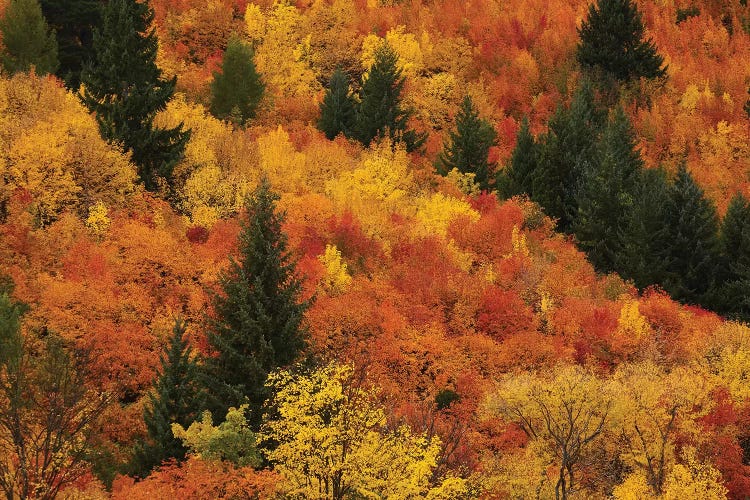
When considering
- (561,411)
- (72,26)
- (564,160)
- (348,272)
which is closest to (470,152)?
(564,160)

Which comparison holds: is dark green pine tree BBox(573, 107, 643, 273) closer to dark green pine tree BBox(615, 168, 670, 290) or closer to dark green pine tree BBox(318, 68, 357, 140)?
dark green pine tree BBox(615, 168, 670, 290)

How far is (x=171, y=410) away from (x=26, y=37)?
52171 mm

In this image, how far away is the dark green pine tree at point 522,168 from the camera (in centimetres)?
9050

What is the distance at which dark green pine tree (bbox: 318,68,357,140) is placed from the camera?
290 ft

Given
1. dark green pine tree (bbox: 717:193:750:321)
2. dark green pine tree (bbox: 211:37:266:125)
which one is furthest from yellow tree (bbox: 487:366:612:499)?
dark green pine tree (bbox: 211:37:266:125)

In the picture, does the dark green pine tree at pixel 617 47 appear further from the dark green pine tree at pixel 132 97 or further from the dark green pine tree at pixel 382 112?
the dark green pine tree at pixel 132 97

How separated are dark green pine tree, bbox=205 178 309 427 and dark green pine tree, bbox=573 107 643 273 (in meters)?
39.4

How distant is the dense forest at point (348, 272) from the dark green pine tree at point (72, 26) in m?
0.38

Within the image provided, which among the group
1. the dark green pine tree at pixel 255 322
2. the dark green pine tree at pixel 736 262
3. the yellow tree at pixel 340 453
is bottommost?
the yellow tree at pixel 340 453

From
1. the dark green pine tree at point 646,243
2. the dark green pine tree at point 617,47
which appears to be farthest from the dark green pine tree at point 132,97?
the dark green pine tree at point 617,47

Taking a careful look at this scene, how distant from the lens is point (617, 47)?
117375mm

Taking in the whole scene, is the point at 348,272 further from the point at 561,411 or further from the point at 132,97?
the point at 561,411

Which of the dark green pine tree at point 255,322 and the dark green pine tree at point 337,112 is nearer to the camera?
the dark green pine tree at point 255,322

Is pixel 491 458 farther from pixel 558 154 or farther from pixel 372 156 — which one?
pixel 558 154
